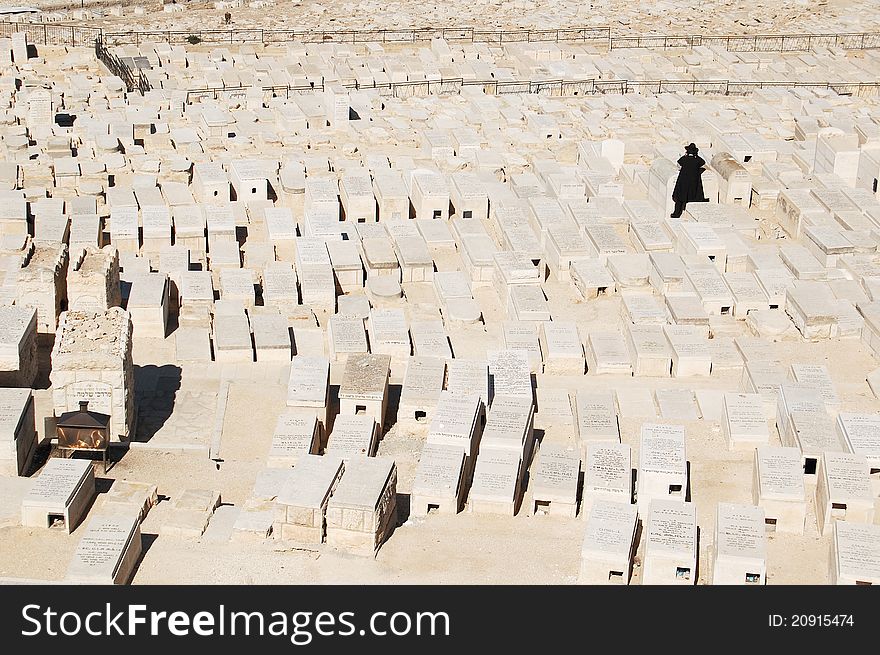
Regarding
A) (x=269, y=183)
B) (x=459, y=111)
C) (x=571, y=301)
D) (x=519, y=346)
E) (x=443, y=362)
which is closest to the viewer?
(x=443, y=362)

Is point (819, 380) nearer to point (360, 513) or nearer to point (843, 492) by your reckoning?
point (843, 492)

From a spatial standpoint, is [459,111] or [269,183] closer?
[269,183]

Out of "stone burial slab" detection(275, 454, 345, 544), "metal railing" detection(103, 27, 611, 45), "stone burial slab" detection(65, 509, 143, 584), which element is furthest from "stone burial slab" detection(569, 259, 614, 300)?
"metal railing" detection(103, 27, 611, 45)

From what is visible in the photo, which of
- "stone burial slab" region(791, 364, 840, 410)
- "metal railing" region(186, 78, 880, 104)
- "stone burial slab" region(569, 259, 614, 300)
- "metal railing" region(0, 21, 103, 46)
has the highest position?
"metal railing" region(0, 21, 103, 46)

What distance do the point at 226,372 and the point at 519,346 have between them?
15.6ft

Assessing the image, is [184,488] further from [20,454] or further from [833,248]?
[833,248]

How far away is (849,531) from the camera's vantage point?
15156 millimetres

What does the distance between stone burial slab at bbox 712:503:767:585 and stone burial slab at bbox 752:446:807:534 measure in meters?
0.86

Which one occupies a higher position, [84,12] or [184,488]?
[84,12]

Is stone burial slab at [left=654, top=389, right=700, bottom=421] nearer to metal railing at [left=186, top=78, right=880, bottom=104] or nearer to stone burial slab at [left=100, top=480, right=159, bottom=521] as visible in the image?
stone burial slab at [left=100, top=480, right=159, bottom=521]

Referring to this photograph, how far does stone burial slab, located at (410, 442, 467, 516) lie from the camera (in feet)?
53.4

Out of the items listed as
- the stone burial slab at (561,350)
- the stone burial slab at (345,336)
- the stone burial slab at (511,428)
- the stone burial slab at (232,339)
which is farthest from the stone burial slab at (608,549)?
the stone burial slab at (232,339)

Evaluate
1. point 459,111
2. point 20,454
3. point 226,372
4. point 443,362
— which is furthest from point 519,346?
point 459,111

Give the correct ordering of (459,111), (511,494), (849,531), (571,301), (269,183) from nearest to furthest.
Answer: (849,531)
(511,494)
(571,301)
(269,183)
(459,111)
